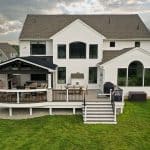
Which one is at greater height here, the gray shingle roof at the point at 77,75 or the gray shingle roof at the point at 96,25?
the gray shingle roof at the point at 96,25

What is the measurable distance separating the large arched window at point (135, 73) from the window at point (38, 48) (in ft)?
30.8

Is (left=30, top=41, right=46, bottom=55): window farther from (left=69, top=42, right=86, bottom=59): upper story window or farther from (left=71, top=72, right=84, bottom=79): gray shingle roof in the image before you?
(left=71, top=72, right=84, bottom=79): gray shingle roof

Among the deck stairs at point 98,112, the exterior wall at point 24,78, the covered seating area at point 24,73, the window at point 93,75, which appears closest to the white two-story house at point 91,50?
the window at point 93,75

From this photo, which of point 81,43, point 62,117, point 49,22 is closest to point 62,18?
point 49,22

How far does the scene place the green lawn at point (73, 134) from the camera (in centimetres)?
1260

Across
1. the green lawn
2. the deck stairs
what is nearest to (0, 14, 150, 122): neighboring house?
the deck stairs

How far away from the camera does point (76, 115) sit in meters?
17.6

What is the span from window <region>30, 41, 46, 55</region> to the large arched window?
9.39 metres

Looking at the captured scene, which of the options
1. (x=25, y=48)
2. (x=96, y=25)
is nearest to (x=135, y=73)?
(x=96, y=25)

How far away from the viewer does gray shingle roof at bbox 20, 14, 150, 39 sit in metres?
26.8

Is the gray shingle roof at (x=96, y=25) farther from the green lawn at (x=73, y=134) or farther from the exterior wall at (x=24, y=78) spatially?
the green lawn at (x=73, y=134)

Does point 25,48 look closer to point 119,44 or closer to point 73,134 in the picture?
point 119,44

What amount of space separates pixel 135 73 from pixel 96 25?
922 cm

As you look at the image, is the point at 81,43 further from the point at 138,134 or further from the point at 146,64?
the point at 138,134
